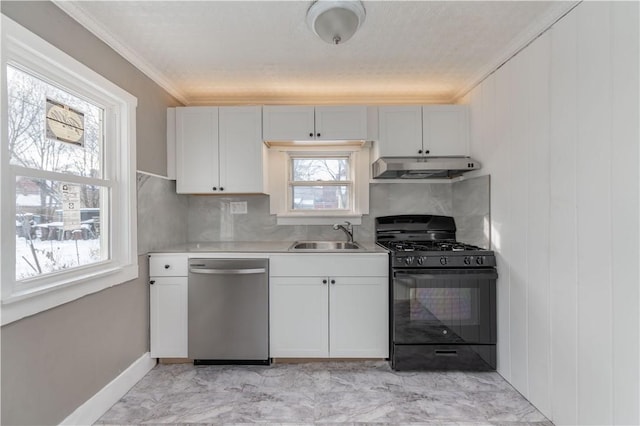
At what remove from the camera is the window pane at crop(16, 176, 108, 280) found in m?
1.45

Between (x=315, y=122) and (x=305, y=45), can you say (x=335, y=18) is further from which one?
(x=315, y=122)

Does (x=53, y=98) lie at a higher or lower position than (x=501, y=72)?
lower

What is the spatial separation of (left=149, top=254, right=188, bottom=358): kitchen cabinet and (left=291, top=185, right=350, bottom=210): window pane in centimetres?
126

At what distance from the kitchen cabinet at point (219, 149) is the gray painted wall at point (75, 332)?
31cm

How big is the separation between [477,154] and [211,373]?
2819 mm

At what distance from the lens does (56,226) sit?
164 centimetres

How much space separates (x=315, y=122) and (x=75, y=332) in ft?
7.35

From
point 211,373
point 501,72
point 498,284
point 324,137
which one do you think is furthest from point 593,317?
point 211,373

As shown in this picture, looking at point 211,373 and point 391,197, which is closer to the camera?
point 211,373

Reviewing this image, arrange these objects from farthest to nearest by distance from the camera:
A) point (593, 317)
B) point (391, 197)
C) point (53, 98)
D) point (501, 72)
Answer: point (391, 197), point (501, 72), point (53, 98), point (593, 317)

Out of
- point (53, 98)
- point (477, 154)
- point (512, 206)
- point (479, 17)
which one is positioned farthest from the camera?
point (477, 154)

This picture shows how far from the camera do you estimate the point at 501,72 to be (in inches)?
85.6

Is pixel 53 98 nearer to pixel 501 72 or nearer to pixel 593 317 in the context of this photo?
pixel 501 72

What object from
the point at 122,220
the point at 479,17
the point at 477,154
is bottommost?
the point at 122,220
